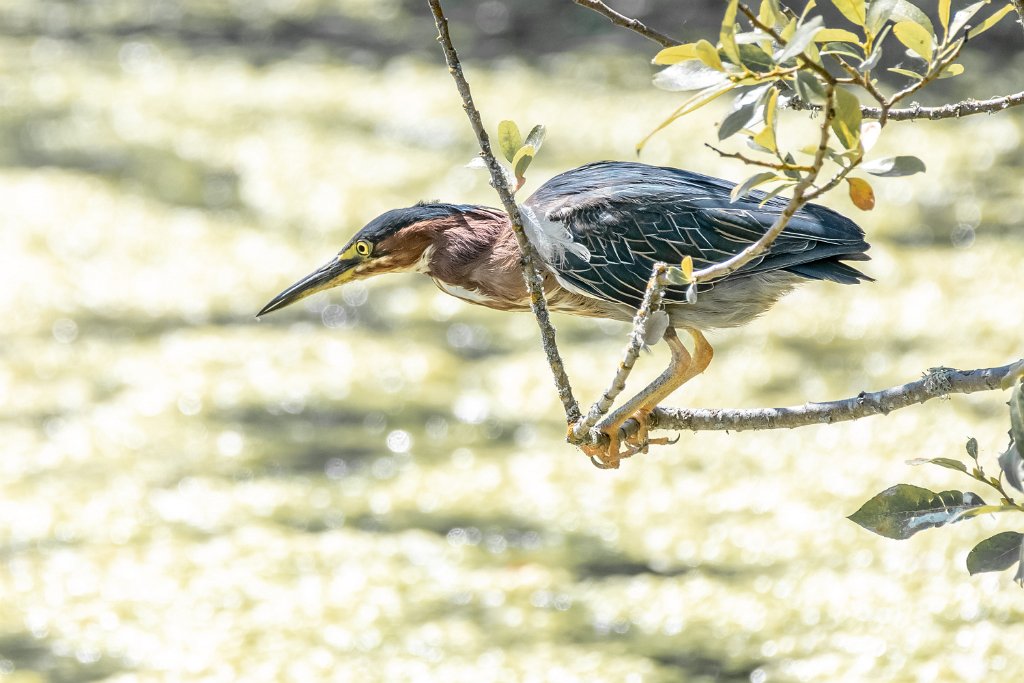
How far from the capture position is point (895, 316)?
9.18 feet

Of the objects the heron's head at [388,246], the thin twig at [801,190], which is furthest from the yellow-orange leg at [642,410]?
the thin twig at [801,190]

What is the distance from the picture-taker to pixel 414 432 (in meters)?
2.68

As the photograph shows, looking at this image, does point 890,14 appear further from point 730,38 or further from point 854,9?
point 730,38

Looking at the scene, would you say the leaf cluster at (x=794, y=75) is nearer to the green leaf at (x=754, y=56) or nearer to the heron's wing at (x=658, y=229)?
the green leaf at (x=754, y=56)

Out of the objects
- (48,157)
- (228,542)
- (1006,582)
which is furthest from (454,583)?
(48,157)

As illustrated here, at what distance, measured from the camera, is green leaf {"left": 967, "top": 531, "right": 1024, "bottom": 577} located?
3.22ft

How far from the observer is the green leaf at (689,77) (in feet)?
2.91

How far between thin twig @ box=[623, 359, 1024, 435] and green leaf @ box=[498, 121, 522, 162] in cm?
37

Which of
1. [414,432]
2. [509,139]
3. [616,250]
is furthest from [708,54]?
[414,432]

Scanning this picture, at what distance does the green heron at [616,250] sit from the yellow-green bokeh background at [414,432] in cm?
75

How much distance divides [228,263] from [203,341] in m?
0.32

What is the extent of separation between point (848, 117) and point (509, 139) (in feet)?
1.02

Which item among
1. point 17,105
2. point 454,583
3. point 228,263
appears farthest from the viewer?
point 17,105

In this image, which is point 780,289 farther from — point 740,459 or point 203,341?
point 203,341
